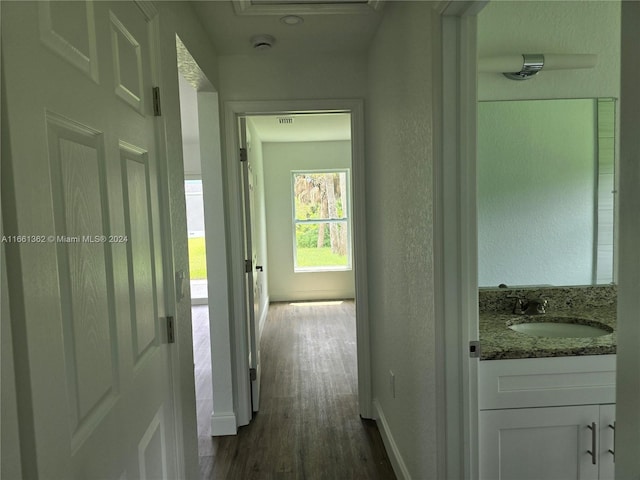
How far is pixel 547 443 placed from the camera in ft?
5.18

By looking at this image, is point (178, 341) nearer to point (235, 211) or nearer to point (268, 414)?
point (235, 211)

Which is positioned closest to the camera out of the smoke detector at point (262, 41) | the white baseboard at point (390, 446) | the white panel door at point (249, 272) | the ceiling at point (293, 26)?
the ceiling at point (293, 26)

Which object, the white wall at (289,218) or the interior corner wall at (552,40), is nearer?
the interior corner wall at (552,40)

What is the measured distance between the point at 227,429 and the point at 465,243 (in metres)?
2.02

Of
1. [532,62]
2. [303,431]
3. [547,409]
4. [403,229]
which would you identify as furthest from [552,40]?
[303,431]

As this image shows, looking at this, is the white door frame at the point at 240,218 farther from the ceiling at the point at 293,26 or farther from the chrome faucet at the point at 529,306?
the chrome faucet at the point at 529,306

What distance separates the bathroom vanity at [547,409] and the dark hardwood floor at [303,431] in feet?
2.84

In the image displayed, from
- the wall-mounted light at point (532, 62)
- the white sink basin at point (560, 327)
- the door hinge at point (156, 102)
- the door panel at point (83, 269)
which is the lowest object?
the white sink basin at point (560, 327)

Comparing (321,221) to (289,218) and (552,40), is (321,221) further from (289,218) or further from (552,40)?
(552,40)

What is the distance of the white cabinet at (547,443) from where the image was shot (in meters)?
1.57

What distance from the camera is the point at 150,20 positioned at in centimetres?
139

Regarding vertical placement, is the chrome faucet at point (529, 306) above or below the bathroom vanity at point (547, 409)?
above

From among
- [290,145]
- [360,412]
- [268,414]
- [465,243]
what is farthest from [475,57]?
[290,145]

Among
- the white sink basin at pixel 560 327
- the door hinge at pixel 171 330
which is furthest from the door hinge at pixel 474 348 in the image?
the door hinge at pixel 171 330
